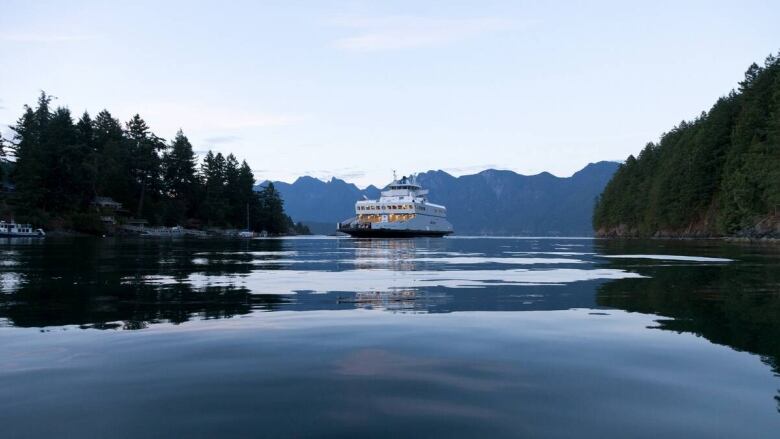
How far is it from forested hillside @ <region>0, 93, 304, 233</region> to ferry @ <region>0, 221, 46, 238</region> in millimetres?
4834

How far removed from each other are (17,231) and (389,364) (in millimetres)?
99465

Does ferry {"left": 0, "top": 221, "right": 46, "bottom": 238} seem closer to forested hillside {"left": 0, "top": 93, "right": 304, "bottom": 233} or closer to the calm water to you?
forested hillside {"left": 0, "top": 93, "right": 304, "bottom": 233}

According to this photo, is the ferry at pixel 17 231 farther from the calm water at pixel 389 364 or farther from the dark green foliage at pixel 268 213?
the calm water at pixel 389 364

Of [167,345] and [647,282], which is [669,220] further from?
[167,345]

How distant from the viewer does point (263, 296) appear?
52.6ft

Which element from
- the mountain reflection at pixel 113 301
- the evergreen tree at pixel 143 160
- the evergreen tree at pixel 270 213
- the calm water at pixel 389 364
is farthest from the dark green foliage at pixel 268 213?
the calm water at pixel 389 364

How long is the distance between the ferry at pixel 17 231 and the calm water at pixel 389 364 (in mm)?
84933

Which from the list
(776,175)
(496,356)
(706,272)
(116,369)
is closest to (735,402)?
(496,356)

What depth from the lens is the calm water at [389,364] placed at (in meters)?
5.57

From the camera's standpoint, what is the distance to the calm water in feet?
18.3

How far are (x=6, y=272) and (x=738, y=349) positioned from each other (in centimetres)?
2548

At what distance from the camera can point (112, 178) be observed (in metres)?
127

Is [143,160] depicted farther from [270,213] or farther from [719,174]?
[719,174]

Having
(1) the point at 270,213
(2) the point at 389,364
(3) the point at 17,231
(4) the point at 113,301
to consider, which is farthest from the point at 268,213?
(2) the point at 389,364
